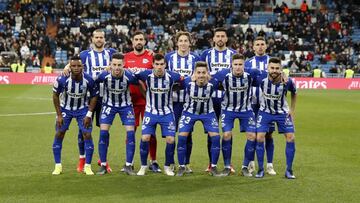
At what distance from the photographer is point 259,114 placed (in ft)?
35.9

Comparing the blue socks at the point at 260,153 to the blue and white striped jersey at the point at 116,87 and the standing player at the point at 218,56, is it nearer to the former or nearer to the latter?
the standing player at the point at 218,56

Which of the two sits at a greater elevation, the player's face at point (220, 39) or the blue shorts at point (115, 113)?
the player's face at point (220, 39)

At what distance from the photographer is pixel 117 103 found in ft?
36.2

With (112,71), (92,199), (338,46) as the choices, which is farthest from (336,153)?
(338,46)

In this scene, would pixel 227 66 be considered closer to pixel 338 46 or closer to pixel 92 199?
pixel 92 199

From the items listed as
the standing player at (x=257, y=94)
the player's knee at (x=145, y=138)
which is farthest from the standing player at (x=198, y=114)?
the standing player at (x=257, y=94)

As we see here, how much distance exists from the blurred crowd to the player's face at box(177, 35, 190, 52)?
23.9m

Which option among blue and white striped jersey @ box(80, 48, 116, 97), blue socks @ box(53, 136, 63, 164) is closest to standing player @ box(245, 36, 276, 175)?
blue and white striped jersey @ box(80, 48, 116, 97)

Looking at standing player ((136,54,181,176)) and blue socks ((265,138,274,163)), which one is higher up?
standing player ((136,54,181,176))

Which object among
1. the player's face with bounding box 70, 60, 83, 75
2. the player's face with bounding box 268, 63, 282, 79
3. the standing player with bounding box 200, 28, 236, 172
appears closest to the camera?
the player's face with bounding box 268, 63, 282, 79

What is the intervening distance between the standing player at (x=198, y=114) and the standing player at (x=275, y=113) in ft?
2.24

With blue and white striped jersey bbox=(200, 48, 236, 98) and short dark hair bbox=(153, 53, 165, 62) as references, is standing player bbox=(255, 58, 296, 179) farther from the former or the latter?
short dark hair bbox=(153, 53, 165, 62)

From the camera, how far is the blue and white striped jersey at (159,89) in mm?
10797

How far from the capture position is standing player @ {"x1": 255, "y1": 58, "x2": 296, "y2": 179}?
10742 mm
